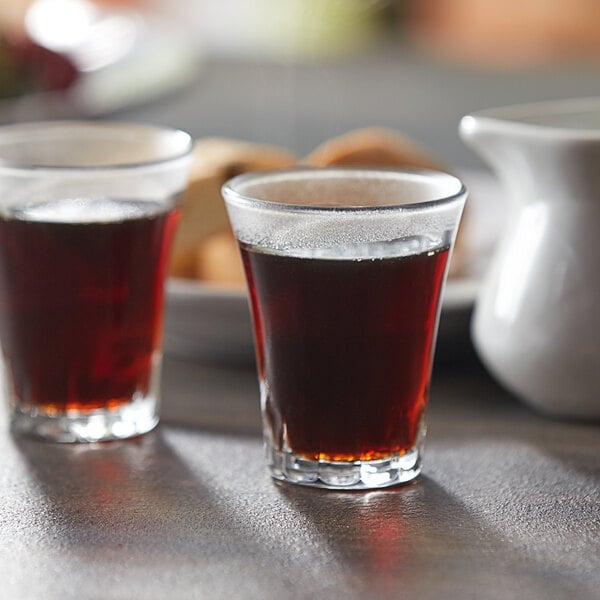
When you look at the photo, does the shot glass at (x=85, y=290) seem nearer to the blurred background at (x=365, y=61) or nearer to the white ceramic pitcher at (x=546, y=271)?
the white ceramic pitcher at (x=546, y=271)

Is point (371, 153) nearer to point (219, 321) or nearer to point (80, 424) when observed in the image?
point (219, 321)

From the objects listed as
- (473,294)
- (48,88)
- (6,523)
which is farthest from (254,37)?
(6,523)

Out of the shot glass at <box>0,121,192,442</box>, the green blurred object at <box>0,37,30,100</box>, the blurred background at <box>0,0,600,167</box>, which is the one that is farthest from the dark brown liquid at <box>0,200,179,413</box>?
the blurred background at <box>0,0,600,167</box>

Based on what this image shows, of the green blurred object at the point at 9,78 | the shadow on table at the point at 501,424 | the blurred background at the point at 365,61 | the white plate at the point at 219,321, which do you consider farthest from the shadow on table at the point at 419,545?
the blurred background at the point at 365,61

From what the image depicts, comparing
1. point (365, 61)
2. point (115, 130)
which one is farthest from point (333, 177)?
point (365, 61)

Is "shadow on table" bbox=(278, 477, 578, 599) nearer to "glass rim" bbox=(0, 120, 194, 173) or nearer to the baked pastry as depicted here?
"glass rim" bbox=(0, 120, 194, 173)

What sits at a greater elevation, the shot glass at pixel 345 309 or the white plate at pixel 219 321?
the shot glass at pixel 345 309
